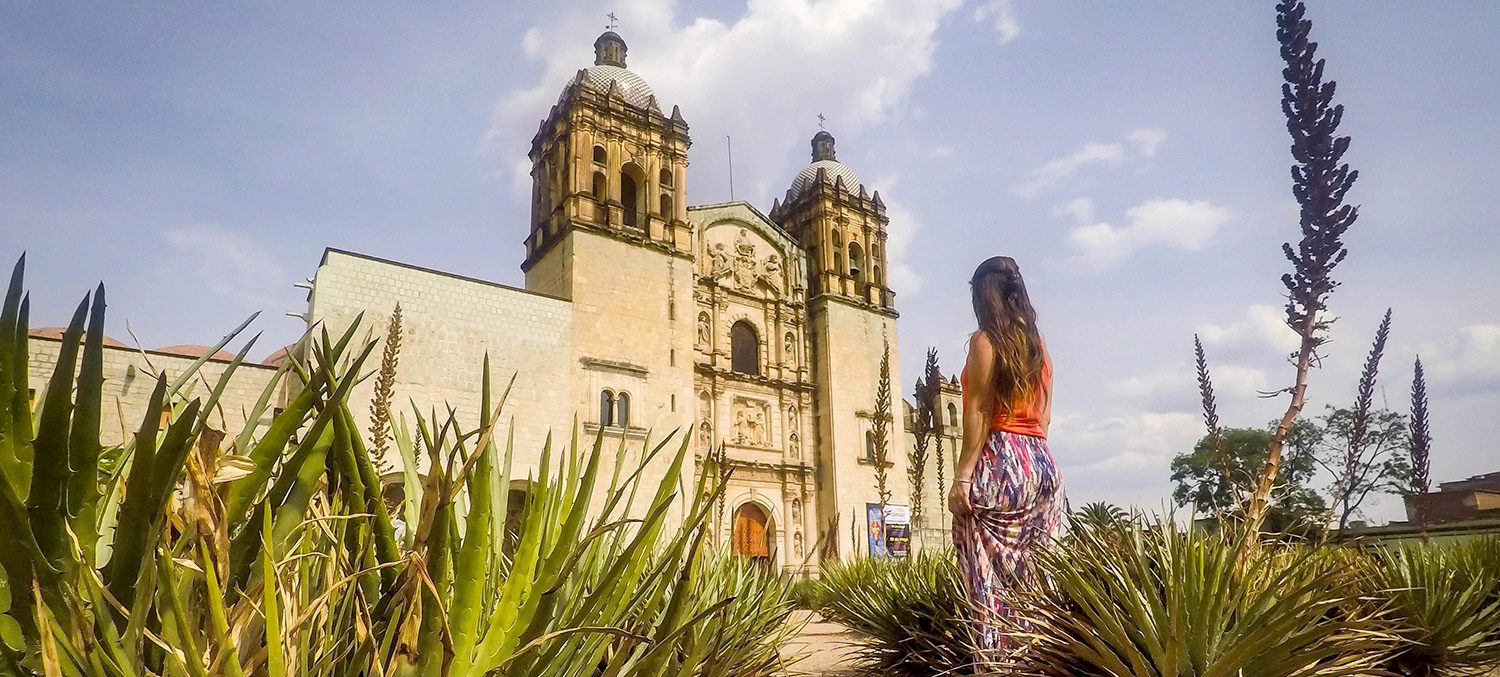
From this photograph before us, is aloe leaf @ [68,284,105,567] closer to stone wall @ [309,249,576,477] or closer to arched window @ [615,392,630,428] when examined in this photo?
stone wall @ [309,249,576,477]

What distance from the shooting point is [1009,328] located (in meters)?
2.74

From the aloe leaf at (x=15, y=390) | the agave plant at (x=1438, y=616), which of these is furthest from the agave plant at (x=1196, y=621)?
the aloe leaf at (x=15, y=390)

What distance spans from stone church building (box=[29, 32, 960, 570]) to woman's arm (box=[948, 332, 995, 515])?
11.6 m

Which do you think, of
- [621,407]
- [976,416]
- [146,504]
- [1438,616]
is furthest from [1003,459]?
[621,407]

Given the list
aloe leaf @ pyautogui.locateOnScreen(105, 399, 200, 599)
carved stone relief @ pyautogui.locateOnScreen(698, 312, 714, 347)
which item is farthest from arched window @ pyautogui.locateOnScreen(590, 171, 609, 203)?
aloe leaf @ pyautogui.locateOnScreen(105, 399, 200, 599)

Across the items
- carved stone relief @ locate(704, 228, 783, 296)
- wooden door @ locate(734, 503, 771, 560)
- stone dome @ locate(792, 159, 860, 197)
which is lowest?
wooden door @ locate(734, 503, 771, 560)

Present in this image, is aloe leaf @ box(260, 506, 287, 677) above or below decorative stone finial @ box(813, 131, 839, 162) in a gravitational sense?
below

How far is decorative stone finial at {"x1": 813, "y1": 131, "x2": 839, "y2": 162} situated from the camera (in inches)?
1033

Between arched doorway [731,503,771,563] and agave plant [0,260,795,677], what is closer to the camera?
agave plant [0,260,795,677]

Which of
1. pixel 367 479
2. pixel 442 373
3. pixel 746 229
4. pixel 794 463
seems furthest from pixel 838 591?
pixel 746 229

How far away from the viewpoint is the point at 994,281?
284 centimetres

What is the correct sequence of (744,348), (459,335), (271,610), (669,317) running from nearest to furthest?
(271,610)
(459,335)
(669,317)
(744,348)

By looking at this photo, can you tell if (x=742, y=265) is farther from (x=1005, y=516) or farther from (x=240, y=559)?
(x=240, y=559)

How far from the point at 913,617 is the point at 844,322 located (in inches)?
736
